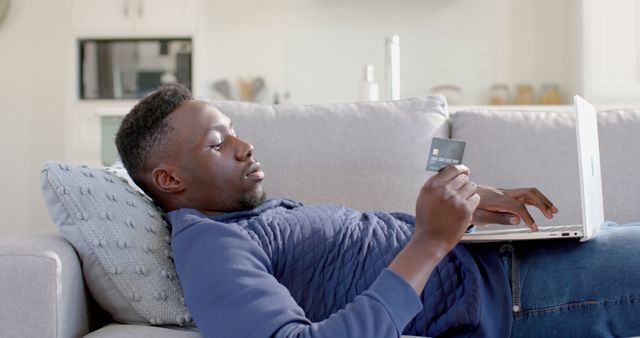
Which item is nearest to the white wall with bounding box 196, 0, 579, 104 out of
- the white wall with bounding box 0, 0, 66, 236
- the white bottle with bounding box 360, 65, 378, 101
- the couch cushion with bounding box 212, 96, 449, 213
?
the white wall with bounding box 0, 0, 66, 236

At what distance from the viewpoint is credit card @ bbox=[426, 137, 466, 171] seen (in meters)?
1.14

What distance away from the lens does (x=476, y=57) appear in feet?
15.8

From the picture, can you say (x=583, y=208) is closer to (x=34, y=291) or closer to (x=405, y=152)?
(x=405, y=152)

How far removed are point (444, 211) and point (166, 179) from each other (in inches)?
23.6

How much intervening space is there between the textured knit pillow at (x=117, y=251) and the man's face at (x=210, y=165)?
116mm

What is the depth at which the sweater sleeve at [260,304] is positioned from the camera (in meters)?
0.97

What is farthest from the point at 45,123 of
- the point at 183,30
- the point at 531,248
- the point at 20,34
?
the point at 531,248

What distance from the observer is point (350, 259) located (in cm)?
131

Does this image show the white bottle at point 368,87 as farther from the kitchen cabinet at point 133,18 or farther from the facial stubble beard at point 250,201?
the kitchen cabinet at point 133,18

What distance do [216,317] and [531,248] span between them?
2.03 feet

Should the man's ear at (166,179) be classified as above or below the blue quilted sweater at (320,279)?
above

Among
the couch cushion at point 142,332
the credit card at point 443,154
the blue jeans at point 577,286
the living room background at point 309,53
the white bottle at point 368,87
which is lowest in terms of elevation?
the couch cushion at point 142,332

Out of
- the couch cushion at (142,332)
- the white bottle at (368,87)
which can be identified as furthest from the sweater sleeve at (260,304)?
the white bottle at (368,87)

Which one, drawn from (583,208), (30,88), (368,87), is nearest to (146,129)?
(583,208)
